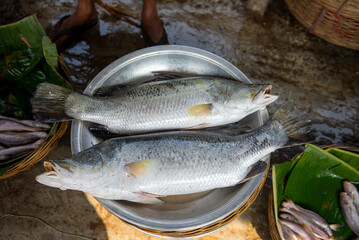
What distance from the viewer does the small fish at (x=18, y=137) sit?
2166 millimetres

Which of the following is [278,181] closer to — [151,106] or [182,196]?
[182,196]

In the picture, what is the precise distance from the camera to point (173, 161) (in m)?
1.82

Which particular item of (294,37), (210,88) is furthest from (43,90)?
(294,37)

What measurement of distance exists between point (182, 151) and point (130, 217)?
582mm

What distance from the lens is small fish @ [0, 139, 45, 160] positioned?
2121mm

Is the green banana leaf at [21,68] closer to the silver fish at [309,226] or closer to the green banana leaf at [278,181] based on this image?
the green banana leaf at [278,181]

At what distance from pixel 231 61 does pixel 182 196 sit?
1.76 meters

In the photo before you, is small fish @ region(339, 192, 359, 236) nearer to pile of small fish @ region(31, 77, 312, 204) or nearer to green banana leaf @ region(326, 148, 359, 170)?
green banana leaf @ region(326, 148, 359, 170)

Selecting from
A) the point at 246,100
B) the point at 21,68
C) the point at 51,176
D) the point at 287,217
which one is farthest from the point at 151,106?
the point at 287,217

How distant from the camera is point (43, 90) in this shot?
1.99m

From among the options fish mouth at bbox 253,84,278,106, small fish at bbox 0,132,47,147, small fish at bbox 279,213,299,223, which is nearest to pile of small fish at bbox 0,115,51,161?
small fish at bbox 0,132,47,147

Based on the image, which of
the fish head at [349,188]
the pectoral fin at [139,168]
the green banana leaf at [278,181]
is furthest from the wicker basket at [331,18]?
the pectoral fin at [139,168]

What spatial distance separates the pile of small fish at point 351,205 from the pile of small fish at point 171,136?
25.8 inches

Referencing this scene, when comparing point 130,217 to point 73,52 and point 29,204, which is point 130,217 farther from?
point 73,52
